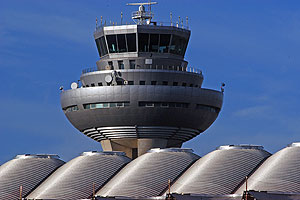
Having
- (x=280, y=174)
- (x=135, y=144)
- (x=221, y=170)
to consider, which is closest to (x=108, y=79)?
(x=135, y=144)

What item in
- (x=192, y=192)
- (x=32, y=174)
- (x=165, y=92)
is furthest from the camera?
(x=165, y=92)

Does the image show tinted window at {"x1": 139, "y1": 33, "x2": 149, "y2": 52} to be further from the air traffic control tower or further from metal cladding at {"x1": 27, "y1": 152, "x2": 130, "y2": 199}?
metal cladding at {"x1": 27, "y1": 152, "x2": 130, "y2": 199}

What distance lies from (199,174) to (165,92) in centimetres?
3245

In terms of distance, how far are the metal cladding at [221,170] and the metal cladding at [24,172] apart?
25.9m

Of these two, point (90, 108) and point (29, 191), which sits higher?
point (90, 108)

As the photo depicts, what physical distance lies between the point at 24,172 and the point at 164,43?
3777cm

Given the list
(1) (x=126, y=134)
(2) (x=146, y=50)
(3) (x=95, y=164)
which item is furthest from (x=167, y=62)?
(3) (x=95, y=164)

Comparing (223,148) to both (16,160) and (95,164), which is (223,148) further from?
(16,160)

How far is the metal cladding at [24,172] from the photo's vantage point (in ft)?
497

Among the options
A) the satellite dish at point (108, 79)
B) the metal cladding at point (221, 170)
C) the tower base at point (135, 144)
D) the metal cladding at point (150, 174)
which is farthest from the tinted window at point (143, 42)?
the metal cladding at point (221, 170)

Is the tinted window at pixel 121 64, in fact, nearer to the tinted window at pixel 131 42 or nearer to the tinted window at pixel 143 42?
the tinted window at pixel 131 42

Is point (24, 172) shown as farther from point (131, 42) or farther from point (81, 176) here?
point (131, 42)

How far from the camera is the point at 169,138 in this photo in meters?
178

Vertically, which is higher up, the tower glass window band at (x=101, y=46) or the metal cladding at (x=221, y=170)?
the tower glass window band at (x=101, y=46)
